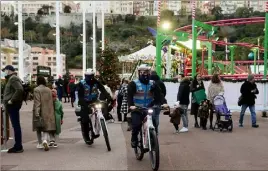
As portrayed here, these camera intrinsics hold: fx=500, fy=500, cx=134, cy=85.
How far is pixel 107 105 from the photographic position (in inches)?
433

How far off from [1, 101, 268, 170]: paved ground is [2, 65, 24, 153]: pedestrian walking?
377 millimetres

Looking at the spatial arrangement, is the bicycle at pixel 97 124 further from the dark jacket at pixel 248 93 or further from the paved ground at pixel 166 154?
the dark jacket at pixel 248 93

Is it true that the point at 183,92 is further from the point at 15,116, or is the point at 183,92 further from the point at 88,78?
the point at 15,116

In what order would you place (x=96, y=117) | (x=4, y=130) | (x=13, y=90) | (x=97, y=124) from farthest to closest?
(x=97, y=124) → (x=96, y=117) → (x=4, y=130) → (x=13, y=90)

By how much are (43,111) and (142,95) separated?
2613 millimetres

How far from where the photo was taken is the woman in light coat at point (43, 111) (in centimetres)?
1036

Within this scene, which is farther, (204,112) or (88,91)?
(204,112)

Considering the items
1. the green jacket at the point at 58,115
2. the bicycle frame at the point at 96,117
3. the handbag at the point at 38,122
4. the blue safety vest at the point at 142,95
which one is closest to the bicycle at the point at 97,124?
the bicycle frame at the point at 96,117

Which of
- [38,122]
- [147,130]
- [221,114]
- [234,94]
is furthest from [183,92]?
[234,94]

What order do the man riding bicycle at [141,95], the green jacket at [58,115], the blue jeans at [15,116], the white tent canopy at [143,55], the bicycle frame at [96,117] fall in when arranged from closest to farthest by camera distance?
the man riding bicycle at [141,95]
the blue jeans at [15,116]
the bicycle frame at [96,117]
the green jacket at [58,115]
the white tent canopy at [143,55]

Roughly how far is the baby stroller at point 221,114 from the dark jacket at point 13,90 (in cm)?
616

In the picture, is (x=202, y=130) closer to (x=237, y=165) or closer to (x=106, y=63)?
(x=237, y=165)

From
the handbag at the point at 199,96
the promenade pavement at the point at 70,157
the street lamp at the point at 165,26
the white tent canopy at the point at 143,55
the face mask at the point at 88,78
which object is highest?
the street lamp at the point at 165,26

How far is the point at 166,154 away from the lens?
9656mm
